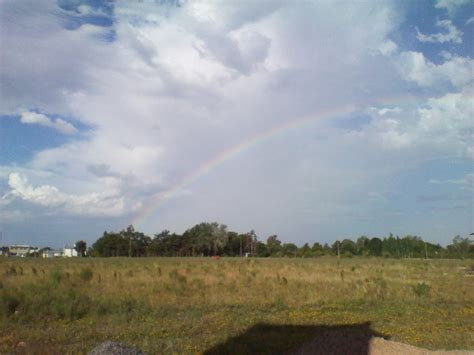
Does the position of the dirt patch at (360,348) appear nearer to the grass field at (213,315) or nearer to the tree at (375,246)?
the grass field at (213,315)

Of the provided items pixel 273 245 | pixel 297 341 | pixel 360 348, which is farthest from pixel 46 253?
pixel 360 348

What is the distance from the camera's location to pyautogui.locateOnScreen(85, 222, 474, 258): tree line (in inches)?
4673

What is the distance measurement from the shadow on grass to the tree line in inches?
4040

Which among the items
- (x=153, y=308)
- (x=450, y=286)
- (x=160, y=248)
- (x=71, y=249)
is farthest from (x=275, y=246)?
(x=153, y=308)

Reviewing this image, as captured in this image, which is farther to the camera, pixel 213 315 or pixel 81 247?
pixel 81 247

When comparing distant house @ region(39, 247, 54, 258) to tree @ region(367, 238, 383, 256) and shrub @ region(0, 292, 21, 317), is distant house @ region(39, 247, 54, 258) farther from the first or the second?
shrub @ region(0, 292, 21, 317)

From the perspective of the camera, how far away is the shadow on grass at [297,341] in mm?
9797

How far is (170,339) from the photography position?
11070mm

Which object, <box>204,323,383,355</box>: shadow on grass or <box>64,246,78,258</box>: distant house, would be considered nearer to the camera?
<box>204,323,383,355</box>: shadow on grass

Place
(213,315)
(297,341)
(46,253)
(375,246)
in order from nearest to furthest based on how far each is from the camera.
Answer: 1. (297,341)
2. (213,315)
3. (375,246)
4. (46,253)

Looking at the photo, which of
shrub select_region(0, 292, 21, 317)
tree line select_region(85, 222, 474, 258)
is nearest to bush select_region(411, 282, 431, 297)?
shrub select_region(0, 292, 21, 317)

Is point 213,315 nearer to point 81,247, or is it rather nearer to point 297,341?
point 297,341

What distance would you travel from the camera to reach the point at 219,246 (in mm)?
130125

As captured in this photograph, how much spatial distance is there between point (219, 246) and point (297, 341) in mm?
119664
